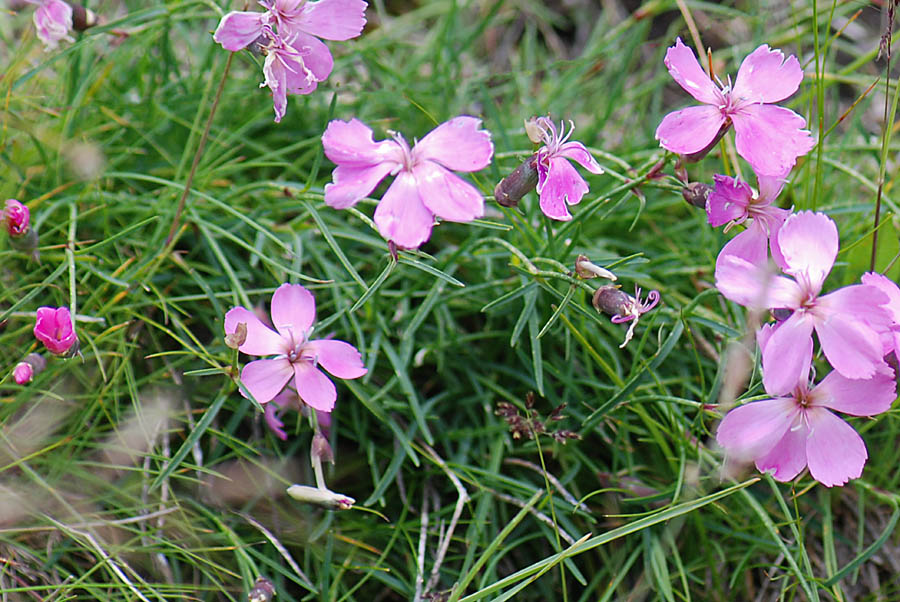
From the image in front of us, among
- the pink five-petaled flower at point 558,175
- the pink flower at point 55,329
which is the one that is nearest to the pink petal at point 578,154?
the pink five-petaled flower at point 558,175

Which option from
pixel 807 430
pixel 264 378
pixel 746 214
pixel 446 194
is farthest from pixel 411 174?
pixel 807 430

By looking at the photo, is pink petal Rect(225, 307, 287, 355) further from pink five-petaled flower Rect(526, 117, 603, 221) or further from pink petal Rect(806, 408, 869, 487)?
pink petal Rect(806, 408, 869, 487)

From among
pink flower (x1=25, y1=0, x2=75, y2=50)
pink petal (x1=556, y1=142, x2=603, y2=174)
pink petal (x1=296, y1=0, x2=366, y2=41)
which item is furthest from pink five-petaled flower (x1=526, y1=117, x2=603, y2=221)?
pink flower (x1=25, y1=0, x2=75, y2=50)

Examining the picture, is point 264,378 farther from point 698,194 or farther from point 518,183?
point 698,194

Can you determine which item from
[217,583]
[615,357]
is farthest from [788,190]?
[217,583]

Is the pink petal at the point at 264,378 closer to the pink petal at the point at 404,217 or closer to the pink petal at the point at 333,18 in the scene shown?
the pink petal at the point at 404,217

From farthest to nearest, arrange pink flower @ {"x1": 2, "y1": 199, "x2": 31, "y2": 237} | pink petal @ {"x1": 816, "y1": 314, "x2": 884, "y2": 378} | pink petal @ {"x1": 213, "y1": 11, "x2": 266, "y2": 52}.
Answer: pink flower @ {"x1": 2, "y1": 199, "x2": 31, "y2": 237} < pink petal @ {"x1": 213, "y1": 11, "x2": 266, "y2": 52} < pink petal @ {"x1": 816, "y1": 314, "x2": 884, "y2": 378}
